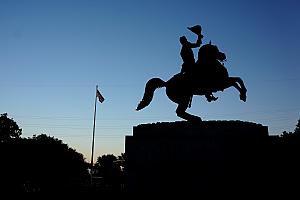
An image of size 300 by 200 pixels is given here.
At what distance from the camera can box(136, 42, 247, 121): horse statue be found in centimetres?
969

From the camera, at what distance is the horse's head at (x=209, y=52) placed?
31.9 ft

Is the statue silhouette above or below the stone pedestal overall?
above

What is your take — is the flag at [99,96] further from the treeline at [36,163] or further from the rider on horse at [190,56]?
the rider on horse at [190,56]

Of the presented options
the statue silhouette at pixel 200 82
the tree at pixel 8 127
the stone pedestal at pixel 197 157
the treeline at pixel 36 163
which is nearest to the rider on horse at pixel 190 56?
the statue silhouette at pixel 200 82

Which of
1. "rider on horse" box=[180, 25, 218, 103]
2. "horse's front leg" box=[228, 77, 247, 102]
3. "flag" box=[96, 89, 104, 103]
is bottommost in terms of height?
"horse's front leg" box=[228, 77, 247, 102]

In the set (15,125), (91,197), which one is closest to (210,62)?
(91,197)

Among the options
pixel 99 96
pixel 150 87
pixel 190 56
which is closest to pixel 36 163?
pixel 99 96

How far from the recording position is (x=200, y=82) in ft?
32.1

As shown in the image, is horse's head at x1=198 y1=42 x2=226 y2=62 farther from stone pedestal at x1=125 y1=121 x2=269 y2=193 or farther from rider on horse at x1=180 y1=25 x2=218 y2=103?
stone pedestal at x1=125 y1=121 x2=269 y2=193

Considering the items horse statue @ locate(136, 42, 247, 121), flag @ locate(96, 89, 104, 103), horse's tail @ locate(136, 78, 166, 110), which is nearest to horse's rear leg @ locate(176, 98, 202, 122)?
horse statue @ locate(136, 42, 247, 121)

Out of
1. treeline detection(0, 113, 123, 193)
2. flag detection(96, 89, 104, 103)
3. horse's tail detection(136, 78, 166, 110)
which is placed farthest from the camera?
treeline detection(0, 113, 123, 193)

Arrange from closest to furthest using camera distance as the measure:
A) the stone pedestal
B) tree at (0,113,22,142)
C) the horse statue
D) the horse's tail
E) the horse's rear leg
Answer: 1. the stone pedestal
2. the horse statue
3. the horse's rear leg
4. the horse's tail
5. tree at (0,113,22,142)

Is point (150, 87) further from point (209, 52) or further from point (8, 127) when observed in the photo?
point (8, 127)

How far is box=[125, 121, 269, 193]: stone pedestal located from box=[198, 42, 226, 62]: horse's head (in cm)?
190
